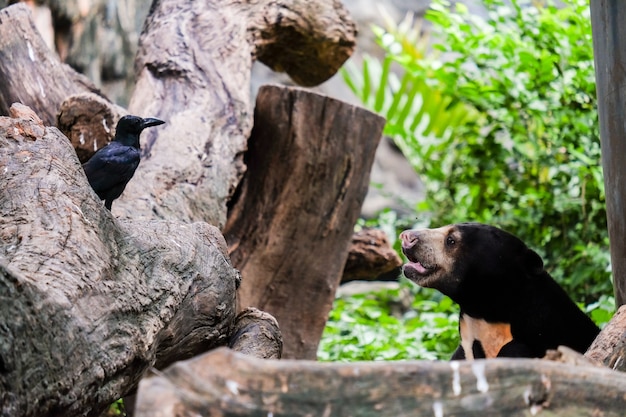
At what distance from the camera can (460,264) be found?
3348mm

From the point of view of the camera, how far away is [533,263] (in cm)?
329

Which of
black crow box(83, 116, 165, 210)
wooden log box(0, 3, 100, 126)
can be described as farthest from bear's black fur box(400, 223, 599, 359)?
wooden log box(0, 3, 100, 126)

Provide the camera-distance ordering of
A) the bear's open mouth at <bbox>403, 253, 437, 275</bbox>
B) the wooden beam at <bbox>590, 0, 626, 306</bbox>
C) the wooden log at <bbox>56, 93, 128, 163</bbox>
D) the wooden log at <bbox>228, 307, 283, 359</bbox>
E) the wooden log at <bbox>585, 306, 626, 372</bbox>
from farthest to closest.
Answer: the wooden log at <bbox>56, 93, 128, 163</bbox>, the bear's open mouth at <bbox>403, 253, 437, 275</bbox>, the wooden beam at <bbox>590, 0, 626, 306</bbox>, the wooden log at <bbox>228, 307, 283, 359</bbox>, the wooden log at <bbox>585, 306, 626, 372</bbox>

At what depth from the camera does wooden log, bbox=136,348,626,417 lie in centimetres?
129

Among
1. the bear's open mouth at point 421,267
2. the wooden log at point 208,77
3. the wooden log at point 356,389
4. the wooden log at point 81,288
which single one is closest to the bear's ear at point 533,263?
the bear's open mouth at point 421,267

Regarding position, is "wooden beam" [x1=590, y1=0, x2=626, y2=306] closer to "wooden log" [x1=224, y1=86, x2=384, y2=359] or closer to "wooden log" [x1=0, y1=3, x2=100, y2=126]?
"wooden log" [x1=224, y1=86, x2=384, y2=359]

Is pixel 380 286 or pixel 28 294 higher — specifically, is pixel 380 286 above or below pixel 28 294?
below

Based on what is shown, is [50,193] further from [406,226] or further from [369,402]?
[406,226]

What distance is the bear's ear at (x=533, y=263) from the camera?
3.27 m

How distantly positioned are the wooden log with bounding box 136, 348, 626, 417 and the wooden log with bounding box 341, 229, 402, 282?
3262 mm

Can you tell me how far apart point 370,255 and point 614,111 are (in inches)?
75.5

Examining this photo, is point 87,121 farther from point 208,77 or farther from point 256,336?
point 256,336

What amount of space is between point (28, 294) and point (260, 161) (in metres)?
2.76

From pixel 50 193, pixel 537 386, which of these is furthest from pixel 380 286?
pixel 537 386
